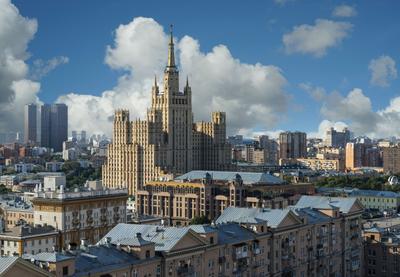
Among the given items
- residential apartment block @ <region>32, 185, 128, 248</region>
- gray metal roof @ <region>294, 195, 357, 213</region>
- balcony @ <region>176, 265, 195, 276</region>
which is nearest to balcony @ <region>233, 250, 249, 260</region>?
balcony @ <region>176, 265, 195, 276</region>

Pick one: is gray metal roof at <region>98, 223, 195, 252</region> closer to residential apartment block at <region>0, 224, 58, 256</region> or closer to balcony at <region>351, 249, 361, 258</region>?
residential apartment block at <region>0, 224, 58, 256</region>

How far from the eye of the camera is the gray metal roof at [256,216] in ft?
153

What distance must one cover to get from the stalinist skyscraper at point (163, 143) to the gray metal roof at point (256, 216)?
57.7 m

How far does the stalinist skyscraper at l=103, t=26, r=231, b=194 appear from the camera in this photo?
112m

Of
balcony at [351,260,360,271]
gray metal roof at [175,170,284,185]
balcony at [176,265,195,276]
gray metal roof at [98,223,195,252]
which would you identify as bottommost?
balcony at [351,260,360,271]

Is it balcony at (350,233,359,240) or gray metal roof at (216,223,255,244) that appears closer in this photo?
gray metal roof at (216,223,255,244)

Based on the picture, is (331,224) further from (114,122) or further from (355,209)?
(114,122)

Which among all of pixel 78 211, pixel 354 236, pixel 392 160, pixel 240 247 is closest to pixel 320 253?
pixel 354 236

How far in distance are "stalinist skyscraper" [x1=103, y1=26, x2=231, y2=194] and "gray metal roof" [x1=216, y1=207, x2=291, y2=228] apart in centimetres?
5769

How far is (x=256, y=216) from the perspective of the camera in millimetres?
48062

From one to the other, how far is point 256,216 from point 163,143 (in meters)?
66.5

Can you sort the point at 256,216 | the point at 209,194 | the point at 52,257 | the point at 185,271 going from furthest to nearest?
the point at 209,194 < the point at 256,216 < the point at 185,271 < the point at 52,257

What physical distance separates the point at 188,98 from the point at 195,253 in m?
80.2

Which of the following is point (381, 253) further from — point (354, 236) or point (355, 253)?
point (354, 236)
